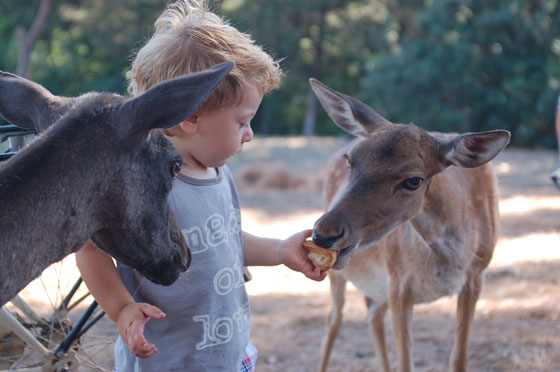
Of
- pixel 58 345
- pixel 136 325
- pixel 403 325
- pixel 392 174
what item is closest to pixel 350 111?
pixel 392 174

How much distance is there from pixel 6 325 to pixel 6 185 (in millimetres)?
1363

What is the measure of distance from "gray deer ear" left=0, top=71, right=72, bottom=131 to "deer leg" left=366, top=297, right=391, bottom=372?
2953mm

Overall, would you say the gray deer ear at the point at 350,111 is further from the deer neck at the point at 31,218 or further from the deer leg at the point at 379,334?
the deer neck at the point at 31,218

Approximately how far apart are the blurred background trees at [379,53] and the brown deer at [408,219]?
1275 cm

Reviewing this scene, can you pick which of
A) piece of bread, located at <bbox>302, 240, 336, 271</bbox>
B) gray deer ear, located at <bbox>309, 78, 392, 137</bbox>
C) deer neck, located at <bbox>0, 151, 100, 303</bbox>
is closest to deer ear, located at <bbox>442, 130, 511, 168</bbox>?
gray deer ear, located at <bbox>309, 78, 392, 137</bbox>

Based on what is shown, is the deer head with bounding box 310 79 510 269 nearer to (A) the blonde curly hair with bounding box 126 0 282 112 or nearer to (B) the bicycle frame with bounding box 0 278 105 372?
(A) the blonde curly hair with bounding box 126 0 282 112

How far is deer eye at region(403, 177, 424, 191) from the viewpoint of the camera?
3242 mm

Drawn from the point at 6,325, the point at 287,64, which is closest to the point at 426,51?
the point at 287,64

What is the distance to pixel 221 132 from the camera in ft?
7.56

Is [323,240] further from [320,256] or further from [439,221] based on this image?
[439,221]

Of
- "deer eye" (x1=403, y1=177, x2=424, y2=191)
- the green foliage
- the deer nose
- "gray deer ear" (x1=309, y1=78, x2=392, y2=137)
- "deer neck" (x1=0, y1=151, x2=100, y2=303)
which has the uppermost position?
"deer neck" (x1=0, y1=151, x2=100, y2=303)

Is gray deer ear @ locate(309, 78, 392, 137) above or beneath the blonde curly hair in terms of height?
beneath

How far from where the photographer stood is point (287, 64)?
2577 centimetres

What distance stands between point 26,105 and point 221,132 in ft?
2.11
